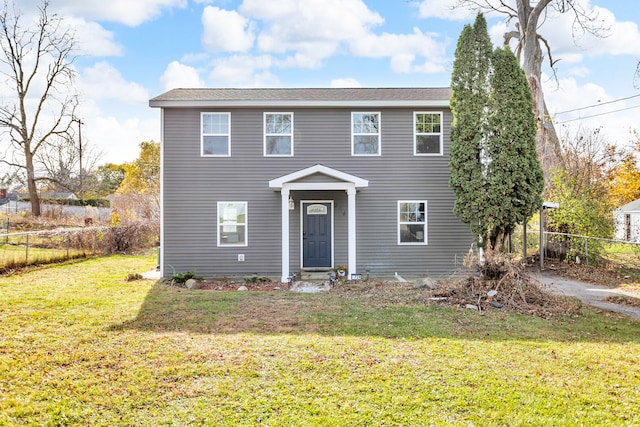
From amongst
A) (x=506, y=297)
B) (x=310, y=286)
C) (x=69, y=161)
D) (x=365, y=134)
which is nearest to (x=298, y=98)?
(x=365, y=134)

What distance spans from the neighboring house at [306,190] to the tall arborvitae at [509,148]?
1.93 metres

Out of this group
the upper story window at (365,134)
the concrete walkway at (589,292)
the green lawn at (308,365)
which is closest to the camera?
the green lawn at (308,365)

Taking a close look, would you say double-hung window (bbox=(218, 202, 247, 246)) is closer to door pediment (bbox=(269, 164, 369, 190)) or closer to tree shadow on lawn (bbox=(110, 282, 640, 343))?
door pediment (bbox=(269, 164, 369, 190))

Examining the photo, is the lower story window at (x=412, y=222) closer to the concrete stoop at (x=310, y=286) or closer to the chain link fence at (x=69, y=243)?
the concrete stoop at (x=310, y=286)

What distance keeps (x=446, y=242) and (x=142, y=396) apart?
10019 mm

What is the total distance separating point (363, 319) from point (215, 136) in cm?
749

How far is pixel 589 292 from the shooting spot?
410 inches

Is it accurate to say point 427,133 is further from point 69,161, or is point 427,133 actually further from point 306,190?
point 69,161

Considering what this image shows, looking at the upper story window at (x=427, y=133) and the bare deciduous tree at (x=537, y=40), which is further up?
the bare deciduous tree at (x=537, y=40)

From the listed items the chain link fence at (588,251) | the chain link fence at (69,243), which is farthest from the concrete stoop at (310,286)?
the chain link fence at (69,243)

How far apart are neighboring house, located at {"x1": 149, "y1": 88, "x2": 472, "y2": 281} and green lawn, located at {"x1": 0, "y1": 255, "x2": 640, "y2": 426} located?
13.0ft

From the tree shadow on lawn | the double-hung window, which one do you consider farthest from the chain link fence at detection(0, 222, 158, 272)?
the tree shadow on lawn

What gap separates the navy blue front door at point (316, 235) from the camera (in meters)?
12.7

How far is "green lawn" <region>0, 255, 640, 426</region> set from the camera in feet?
13.0
